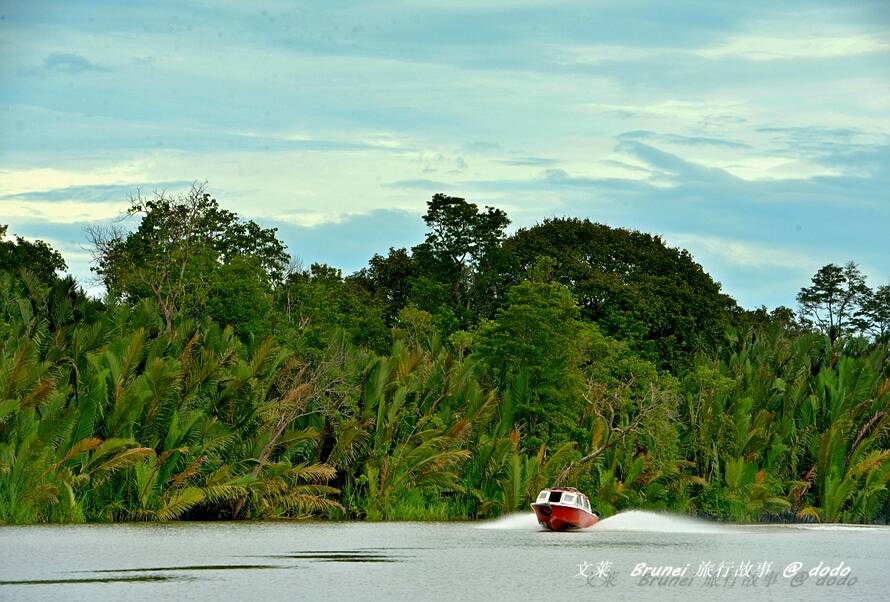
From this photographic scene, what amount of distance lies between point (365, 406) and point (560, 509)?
285 inches

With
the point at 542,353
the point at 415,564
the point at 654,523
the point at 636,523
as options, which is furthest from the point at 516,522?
the point at 415,564

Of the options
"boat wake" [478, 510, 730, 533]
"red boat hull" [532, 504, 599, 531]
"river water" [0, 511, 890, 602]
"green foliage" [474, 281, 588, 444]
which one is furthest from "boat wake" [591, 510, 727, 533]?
"green foliage" [474, 281, 588, 444]

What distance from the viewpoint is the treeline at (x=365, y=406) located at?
33281 mm

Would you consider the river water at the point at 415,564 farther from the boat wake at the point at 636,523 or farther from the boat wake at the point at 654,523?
the boat wake at the point at 654,523

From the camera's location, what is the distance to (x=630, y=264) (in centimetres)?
7056

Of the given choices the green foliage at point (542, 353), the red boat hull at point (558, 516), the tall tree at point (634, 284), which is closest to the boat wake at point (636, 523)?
the red boat hull at point (558, 516)

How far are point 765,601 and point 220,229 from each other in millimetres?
43532

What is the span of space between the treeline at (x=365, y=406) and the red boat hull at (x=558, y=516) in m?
4.28

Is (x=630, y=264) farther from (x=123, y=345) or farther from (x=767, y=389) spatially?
(x=123, y=345)

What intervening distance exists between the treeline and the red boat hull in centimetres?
428

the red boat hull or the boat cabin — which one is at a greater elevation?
the boat cabin

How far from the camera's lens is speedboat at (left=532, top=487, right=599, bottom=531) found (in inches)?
1383

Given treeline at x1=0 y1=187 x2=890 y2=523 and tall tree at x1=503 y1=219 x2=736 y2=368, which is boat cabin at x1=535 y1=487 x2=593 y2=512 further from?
tall tree at x1=503 y1=219 x2=736 y2=368

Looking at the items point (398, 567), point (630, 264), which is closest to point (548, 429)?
point (398, 567)
